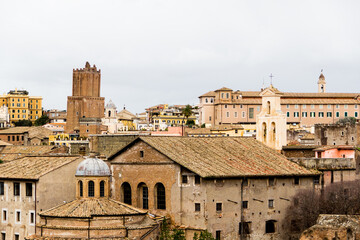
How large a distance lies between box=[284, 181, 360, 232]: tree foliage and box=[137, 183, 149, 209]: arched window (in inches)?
336

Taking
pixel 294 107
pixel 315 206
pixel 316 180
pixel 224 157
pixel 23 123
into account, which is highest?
pixel 294 107

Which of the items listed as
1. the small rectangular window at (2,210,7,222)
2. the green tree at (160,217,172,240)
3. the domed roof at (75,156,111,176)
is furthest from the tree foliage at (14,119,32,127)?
the green tree at (160,217,172,240)

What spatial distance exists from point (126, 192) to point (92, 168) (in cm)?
511

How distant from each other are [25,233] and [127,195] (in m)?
6.37

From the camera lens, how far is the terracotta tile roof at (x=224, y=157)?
160 feet

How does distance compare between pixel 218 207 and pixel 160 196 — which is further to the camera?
pixel 160 196

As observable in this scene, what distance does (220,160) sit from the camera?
50.8m

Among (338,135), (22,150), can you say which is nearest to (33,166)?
(22,150)

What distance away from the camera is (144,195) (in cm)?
5056

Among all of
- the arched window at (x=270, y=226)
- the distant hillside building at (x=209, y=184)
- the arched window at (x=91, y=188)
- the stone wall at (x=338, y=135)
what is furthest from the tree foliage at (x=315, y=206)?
the stone wall at (x=338, y=135)

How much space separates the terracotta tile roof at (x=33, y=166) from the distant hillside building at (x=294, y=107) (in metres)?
93.0

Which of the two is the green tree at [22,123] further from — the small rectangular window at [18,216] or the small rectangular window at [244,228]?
the small rectangular window at [244,228]

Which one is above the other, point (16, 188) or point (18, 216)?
point (16, 188)

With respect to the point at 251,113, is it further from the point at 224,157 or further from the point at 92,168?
the point at 92,168
